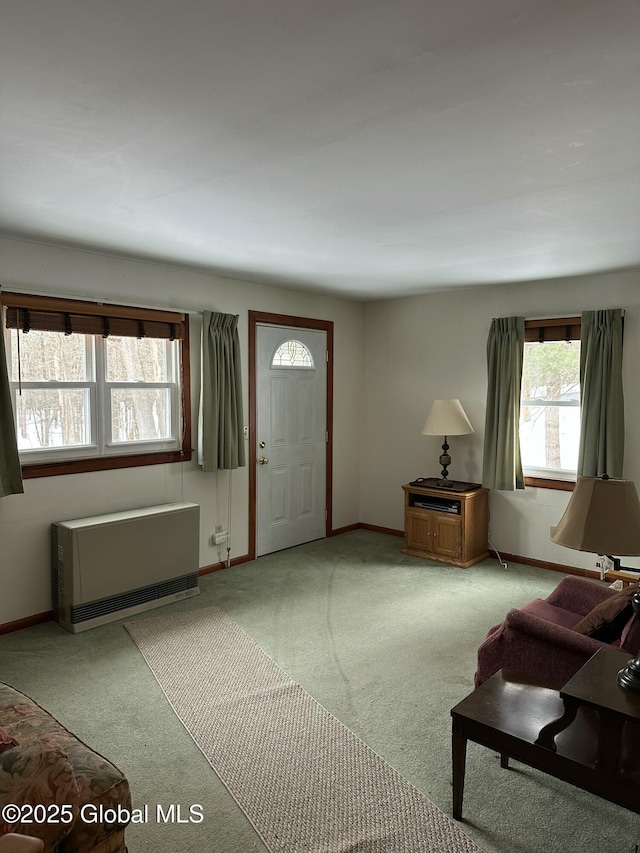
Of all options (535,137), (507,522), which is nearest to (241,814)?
(535,137)

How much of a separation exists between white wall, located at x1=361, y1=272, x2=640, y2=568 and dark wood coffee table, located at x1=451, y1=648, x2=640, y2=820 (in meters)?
2.84

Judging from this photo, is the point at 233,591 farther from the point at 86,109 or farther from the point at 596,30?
the point at 596,30

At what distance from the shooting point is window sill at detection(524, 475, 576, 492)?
491 centimetres

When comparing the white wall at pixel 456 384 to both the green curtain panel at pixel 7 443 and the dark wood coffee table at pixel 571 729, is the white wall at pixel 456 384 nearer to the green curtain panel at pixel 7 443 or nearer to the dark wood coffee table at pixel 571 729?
the dark wood coffee table at pixel 571 729

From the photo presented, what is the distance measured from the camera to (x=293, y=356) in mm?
5566

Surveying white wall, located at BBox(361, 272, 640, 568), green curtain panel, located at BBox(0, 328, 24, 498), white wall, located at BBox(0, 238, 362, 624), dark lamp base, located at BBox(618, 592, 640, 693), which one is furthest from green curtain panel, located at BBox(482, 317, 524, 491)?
green curtain panel, located at BBox(0, 328, 24, 498)

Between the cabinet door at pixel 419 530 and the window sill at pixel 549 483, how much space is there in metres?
0.92

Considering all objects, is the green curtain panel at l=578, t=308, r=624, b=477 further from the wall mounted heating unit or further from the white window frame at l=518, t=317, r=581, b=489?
the wall mounted heating unit

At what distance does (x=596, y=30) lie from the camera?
150cm

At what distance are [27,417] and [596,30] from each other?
359 centimetres

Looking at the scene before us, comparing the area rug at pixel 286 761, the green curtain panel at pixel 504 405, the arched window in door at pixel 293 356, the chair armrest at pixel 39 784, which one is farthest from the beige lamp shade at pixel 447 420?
the chair armrest at pixel 39 784

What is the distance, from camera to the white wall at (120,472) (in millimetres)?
3756

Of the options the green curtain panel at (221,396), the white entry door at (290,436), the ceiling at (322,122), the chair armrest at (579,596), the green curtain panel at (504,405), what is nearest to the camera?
the ceiling at (322,122)

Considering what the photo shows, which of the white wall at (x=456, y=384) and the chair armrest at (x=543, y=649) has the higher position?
the white wall at (x=456, y=384)
